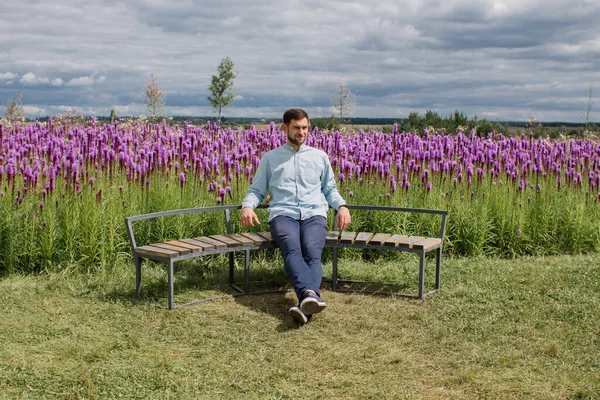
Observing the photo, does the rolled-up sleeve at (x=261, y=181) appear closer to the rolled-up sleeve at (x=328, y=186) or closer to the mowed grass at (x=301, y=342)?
the rolled-up sleeve at (x=328, y=186)

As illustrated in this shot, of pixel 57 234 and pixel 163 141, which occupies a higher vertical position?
pixel 163 141

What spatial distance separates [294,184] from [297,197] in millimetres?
125

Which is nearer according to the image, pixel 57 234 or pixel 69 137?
pixel 57 234

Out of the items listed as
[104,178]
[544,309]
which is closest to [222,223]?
[104,178]

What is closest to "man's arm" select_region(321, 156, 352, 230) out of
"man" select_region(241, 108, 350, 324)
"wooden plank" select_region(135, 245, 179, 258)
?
"man" select_region(241, 108, 350, 324)

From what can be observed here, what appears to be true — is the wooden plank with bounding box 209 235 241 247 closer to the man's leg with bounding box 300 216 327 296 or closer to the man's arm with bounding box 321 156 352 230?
the man's leg with bounding box 300 216 327 296

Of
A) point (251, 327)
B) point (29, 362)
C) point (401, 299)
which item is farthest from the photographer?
point (401, 299)

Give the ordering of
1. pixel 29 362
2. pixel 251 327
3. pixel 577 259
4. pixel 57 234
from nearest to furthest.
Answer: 1. pixel 29 362
2. pixel 251 327
3. pixel 57 234
4. pixel 577 259

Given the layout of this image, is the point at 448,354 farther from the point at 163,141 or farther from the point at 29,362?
the point at 163,141

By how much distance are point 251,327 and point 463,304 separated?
1.89 meters

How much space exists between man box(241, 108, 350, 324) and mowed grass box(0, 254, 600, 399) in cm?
56

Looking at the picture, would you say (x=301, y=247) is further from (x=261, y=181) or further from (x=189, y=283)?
(x=189, y=283)

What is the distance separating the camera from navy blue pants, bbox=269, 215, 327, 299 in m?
5.20

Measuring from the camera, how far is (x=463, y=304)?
5594 mm
